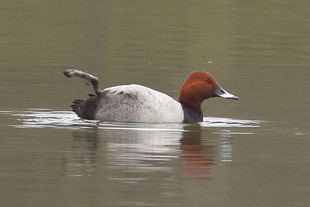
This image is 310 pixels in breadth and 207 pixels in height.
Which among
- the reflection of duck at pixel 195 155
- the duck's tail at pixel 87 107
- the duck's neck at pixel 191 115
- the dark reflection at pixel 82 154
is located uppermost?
the duck's tail at pixel 87 107

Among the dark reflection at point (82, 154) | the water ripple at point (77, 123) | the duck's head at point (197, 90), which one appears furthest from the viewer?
the duck's head at point (197, 90)

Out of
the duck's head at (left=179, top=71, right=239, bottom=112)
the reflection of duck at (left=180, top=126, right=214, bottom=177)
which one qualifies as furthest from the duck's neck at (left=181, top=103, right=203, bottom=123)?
the reflection of duck at (left=180, top=126, right=214, bottom=177)

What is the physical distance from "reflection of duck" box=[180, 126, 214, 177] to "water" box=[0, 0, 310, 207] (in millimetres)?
13

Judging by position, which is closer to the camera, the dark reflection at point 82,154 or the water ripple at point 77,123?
the dark reflection at point 82,154

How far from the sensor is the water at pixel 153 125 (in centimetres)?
1106

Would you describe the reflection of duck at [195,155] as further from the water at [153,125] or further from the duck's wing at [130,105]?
the duck's wing at [130,105]

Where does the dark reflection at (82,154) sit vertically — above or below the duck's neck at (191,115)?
below

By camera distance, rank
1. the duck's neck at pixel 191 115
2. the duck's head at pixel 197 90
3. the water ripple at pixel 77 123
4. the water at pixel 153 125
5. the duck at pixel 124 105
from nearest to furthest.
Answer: the water at pixel 153 125, the water ripple at pixel 77 123, the duck at pixel 124 105, the duck's neck at pixel 191 115, the duck's head at pixel 197 90

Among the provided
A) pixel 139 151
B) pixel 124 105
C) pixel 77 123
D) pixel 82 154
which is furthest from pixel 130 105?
pixel 82 154

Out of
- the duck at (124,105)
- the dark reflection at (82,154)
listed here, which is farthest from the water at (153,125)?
the duck at (124,105)

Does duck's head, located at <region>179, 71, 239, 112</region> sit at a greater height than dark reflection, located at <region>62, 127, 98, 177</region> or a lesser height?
greater

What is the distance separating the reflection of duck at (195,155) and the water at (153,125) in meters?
0.01

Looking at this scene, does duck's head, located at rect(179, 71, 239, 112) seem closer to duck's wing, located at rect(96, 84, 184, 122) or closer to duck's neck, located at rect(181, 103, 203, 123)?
duck's neck, located at rect(181, 103, 203, 123)

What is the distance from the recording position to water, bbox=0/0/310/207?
1106cm
